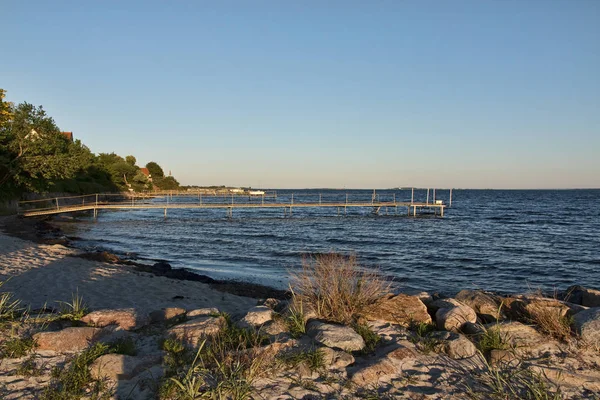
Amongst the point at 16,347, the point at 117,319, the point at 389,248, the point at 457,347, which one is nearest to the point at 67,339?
the point at 16,347

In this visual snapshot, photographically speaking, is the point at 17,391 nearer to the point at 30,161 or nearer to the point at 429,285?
the point at 429,285

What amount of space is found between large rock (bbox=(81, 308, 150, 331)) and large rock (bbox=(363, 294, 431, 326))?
3.32m

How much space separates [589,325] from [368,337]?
276 cm

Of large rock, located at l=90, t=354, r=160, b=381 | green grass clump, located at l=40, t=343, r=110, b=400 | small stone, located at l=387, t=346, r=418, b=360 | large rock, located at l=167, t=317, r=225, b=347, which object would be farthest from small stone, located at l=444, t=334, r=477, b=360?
green grass clump, located at l=40, t=343, r=110, b=400

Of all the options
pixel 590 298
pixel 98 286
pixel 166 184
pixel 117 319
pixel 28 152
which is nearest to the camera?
pixel 117 319

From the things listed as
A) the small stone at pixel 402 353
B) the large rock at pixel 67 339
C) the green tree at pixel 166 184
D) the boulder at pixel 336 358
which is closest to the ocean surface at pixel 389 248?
the small stone at pixel 402 353

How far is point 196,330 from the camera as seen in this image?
5473 millimetres

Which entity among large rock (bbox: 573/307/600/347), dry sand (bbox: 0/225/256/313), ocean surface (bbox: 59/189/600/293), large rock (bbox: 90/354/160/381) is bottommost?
ocean surface (bbox: 59/189/600/293)

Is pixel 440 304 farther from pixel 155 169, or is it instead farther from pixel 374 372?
pixel 155 169

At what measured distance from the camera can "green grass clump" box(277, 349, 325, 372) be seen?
4549mm

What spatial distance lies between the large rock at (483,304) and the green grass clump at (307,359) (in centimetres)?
321

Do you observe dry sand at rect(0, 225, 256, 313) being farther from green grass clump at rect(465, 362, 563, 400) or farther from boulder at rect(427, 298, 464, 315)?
green grass clump at rect(465, 362, 563, 400)

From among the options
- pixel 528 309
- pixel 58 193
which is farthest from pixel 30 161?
pixel 528 309

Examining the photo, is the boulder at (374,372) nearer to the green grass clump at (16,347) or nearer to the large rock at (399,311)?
the large rock at (399,311)
